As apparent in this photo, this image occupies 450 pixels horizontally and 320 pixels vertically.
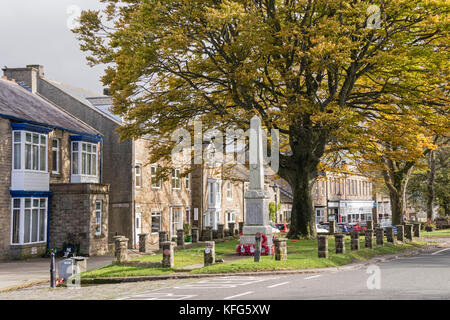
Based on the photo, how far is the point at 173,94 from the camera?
25.1 m

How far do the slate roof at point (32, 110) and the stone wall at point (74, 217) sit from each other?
4108mm

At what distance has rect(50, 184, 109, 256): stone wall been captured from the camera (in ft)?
96.3

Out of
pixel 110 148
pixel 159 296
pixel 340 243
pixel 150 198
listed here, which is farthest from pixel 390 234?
pixel 110 148

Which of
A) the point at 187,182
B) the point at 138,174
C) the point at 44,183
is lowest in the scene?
the point at 44,183

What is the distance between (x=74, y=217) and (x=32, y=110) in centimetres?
693

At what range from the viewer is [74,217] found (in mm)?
29609

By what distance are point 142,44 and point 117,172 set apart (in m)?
16.1

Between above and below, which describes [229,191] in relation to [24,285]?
above

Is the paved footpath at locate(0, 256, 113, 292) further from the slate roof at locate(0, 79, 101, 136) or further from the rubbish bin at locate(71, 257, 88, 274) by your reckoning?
the slate roof at locate(0, 79, 101, 136)

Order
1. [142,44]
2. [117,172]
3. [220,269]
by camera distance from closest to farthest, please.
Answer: [220,269], [142,44], [117,172]

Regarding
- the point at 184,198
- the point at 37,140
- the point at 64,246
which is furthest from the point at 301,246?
the point at 184,198

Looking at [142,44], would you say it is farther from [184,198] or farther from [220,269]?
[184,198]

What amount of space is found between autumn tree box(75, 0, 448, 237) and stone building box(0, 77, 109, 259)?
5.97 m

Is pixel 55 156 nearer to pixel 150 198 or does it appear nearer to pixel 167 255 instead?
pixel 150 198
